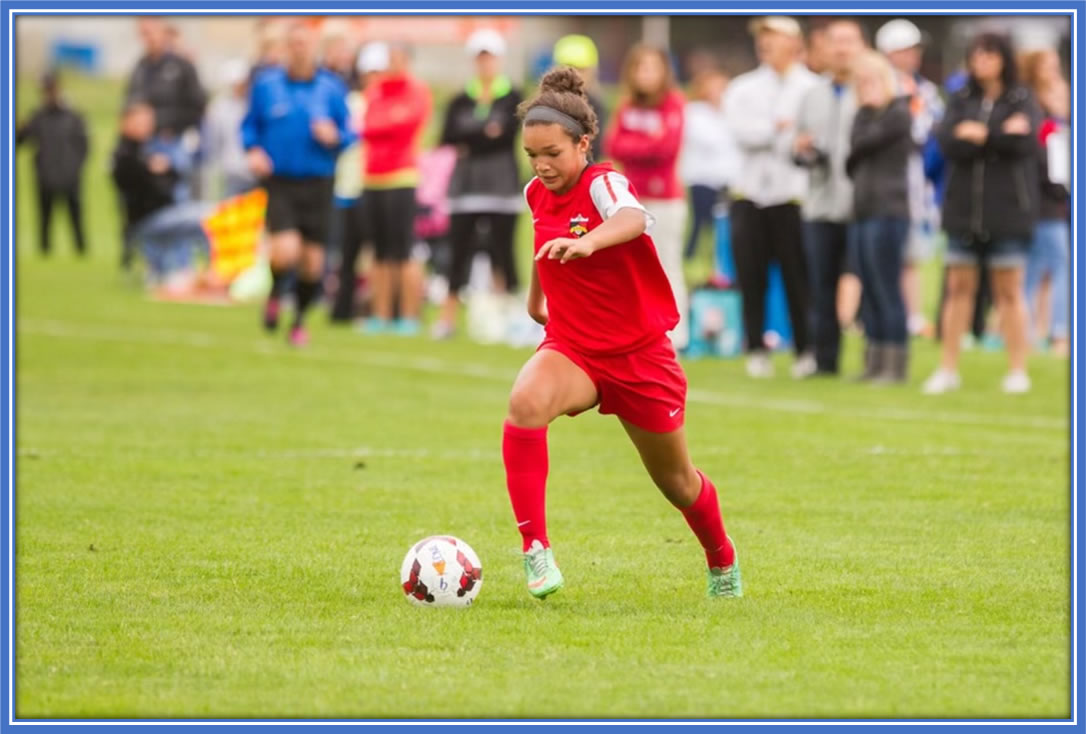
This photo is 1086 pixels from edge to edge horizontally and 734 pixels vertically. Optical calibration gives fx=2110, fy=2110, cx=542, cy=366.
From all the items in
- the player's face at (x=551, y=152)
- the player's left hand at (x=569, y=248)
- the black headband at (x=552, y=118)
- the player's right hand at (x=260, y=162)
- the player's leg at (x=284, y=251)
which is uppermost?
the black headband at (x=552, y=118)

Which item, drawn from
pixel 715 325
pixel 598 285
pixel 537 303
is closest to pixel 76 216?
pixel 715 325

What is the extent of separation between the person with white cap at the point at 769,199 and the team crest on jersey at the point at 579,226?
8745 mm

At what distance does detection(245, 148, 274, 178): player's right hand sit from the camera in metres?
17.0

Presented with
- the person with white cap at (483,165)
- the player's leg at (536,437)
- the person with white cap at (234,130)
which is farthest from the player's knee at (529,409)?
the person with white cap at (234,130)

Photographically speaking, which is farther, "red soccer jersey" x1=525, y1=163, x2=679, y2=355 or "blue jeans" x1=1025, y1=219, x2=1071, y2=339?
"blue jeans" x1=1025, y1=219, x2=1071, y2=339

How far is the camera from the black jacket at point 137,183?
25328mm

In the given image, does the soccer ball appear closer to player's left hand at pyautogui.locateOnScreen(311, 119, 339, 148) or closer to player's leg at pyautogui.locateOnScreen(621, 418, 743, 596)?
player's leg at pyautogui.locateOnScreen(621, 418, 743, 596)

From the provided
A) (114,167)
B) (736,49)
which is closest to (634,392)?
(114,167)

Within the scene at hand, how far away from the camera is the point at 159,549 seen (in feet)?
27.5

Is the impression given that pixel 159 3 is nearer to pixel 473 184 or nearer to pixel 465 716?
pixel 465 716

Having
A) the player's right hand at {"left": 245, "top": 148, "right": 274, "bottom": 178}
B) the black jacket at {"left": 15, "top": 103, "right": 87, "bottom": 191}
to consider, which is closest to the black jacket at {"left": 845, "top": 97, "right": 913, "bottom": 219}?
the player's right hand at {"left": 245, "top": 148, "right": 274, "bottom": 178}

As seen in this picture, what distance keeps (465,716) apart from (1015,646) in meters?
1.92

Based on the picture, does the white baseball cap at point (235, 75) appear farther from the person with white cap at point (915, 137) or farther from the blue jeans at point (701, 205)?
the person with white cap at point (915, 137)

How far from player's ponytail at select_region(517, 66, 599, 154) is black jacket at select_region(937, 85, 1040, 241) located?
755 centimetres
